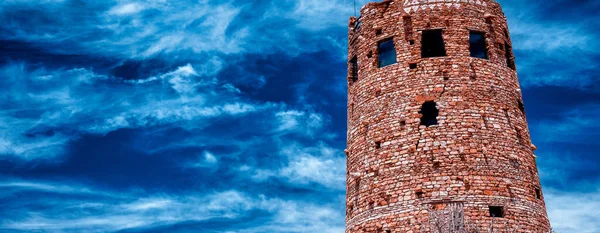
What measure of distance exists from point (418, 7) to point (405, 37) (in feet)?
4.50

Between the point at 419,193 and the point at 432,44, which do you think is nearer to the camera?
the point at 419,193

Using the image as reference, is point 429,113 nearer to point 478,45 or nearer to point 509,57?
point 478,45

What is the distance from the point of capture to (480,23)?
80.5 ft

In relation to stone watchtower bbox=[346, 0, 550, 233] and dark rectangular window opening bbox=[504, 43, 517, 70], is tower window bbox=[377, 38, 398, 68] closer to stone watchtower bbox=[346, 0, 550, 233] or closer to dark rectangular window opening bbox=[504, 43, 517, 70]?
stone watchtower bbox=[346, 0, 550, 233]

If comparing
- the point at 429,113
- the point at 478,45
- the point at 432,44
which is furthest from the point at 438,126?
the point at 478,45

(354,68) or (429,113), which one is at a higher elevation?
(354,68)

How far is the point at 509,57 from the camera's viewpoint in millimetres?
25328

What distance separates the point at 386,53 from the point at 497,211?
7.20m

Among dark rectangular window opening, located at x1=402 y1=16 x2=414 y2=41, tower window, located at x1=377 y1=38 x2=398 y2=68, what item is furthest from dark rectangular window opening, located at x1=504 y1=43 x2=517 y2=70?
tower window, located at x1=377 y1=38 x2=398 y2=68

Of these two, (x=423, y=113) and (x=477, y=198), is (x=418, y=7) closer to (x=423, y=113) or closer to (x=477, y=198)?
(x=423, y=113)

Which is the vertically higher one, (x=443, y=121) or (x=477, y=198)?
(x=443, y=121)

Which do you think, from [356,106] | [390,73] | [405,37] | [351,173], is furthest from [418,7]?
[351,173]

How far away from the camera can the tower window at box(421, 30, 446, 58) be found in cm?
2381

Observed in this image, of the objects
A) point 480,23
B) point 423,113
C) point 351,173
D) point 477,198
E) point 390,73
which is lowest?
point 477,198
